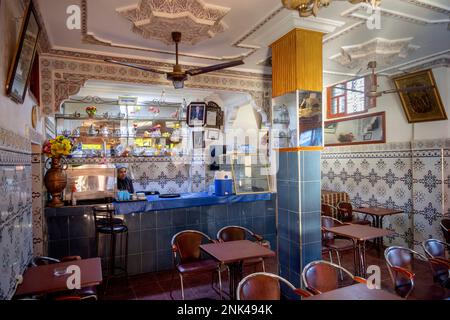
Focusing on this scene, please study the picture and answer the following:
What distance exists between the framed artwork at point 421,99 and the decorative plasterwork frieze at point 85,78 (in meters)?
2.89

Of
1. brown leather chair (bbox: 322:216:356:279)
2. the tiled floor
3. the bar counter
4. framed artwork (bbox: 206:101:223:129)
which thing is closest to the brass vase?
the bar counter

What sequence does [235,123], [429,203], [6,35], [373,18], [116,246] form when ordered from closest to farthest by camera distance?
1. [6,35]
2. [373,18]
3. [116,246]
4. [429,203]
5. [235,123]

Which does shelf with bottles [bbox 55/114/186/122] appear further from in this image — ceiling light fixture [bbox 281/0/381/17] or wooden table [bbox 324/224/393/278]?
ceiling light fixture [bbox 281/0/381/17]

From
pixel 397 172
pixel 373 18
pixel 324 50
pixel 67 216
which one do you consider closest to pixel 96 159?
pixel 67 216

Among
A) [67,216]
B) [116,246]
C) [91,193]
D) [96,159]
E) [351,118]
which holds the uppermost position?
[351,118]

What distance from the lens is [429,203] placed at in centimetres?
535

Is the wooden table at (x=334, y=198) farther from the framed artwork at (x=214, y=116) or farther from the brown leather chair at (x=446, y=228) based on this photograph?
the framed artwork at (x=214, y=116)

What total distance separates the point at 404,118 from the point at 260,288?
16.0ft

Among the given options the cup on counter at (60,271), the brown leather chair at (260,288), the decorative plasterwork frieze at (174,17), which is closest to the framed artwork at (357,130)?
the decorative plasterwork frieze at (174,17)

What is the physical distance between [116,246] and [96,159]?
2.40 metres

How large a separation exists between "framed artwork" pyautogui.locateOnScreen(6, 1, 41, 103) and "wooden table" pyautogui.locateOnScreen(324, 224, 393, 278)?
4.02 meters

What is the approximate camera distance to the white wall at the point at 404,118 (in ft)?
16.7

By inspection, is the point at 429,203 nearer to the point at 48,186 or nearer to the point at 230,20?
the point at 230,20

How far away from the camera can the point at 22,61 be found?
266 cm
